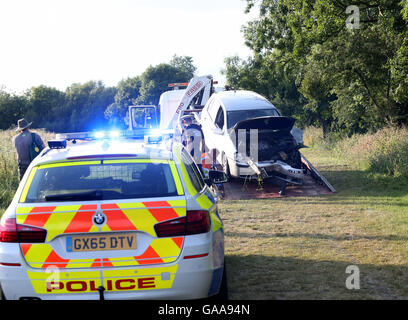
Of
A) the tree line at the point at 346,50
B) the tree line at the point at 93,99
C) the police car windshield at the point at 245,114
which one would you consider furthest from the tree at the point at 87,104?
the police car windshield at the point at 245,114

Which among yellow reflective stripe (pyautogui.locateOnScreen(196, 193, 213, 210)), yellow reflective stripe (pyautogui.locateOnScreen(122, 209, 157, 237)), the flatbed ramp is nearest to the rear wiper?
yellow reflective stripe (pyautogui.locateOnScreen(122, 209, 157, 237))

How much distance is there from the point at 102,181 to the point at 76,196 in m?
0.64

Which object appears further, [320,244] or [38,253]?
[320,244]

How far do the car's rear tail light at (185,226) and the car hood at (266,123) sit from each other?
7.56 meters

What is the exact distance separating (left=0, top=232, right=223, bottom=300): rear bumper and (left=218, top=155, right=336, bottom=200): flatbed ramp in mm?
7113

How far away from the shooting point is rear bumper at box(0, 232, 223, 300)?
364cm

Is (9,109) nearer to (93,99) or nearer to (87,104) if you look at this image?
(87,104)

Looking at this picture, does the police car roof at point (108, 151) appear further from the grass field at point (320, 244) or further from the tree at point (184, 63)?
the tree at point (184, 63)

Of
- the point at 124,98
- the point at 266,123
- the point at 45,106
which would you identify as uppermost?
the point at 124,98

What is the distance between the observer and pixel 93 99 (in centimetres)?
8881

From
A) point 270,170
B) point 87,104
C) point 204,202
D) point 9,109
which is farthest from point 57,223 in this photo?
point 87,104

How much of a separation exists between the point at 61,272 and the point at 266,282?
2.55m

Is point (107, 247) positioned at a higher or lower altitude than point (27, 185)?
lower
